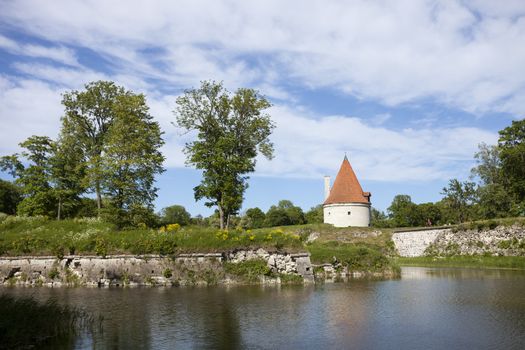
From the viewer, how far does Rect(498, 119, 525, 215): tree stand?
58.3 meters

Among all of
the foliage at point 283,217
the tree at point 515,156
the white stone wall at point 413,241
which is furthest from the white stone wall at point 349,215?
the foliage at point 283,217

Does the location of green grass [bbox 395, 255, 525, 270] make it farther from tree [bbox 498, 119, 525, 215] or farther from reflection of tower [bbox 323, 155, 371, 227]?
tree [bbox 498, 119, 525, 215]

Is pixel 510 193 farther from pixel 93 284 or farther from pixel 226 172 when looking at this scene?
pixel 93 284

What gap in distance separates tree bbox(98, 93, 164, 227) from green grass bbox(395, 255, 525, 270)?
98.5 ft

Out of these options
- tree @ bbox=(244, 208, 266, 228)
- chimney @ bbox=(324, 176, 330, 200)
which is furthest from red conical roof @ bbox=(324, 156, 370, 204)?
tree @ bbox=(244, 208, 266, 228)

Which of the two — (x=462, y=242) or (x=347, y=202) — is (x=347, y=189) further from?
(x=462, y=242)

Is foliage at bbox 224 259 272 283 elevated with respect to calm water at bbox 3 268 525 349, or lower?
elevated

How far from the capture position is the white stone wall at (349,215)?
196 ft

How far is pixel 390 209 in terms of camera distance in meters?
116

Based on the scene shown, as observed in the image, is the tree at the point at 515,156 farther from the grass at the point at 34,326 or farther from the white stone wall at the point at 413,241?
the grass at the point at 34,326

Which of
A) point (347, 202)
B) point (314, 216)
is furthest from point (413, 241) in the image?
point (314, 216)

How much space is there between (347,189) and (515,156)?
72.5 feet

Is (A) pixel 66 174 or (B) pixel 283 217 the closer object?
(A) pixel 66 174

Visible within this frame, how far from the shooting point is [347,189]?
60.6m
